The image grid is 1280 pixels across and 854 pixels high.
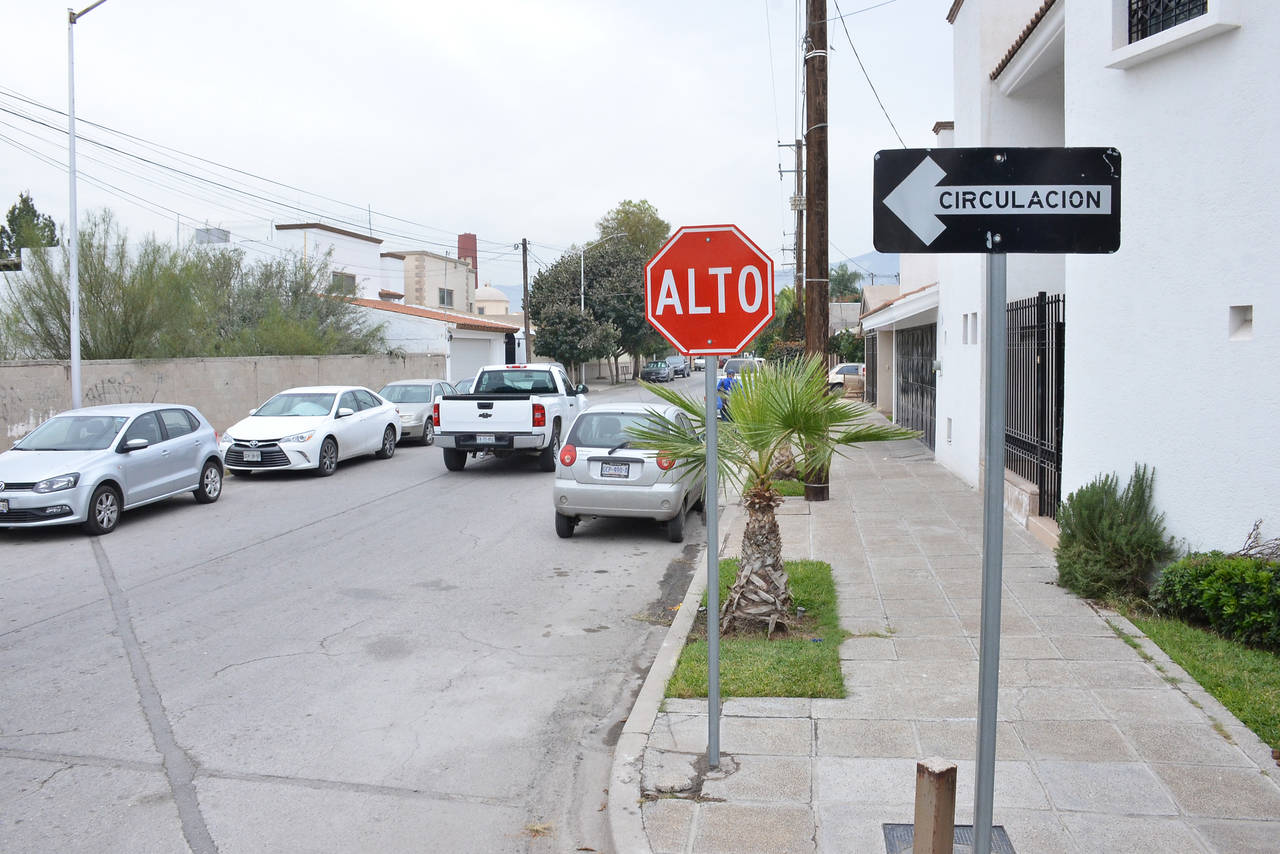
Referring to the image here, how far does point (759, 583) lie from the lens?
23.9 ft

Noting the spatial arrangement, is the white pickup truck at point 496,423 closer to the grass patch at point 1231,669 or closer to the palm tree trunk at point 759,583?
the palm tree trunk at point 759,583

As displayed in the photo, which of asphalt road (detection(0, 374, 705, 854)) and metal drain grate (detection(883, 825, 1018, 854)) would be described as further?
asphalt road (detection(0, 374, 705, 854))

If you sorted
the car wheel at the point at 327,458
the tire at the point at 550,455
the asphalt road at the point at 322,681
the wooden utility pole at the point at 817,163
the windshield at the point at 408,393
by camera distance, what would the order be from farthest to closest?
the windshield at the point at 408,393 < the tire at the point at 550,455 < the car wheel at the point at 327,458 < the wooden utility pole at the point at 817,163 < the asphalt road at the point at 322,681

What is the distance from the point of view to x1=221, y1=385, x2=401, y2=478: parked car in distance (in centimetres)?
1675

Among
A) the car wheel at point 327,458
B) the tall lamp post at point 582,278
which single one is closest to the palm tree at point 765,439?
the car wheel at point 327,458

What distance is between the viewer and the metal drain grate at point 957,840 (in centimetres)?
418

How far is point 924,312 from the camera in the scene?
19.1 metres

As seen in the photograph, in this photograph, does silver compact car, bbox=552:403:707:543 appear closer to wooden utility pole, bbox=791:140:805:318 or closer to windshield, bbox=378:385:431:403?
windshield, bbox=378:385:431:403

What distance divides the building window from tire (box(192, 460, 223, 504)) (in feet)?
40.8

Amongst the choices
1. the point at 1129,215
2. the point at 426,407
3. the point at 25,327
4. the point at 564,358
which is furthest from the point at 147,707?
the point at 564,358

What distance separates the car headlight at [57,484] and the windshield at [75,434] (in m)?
0.87

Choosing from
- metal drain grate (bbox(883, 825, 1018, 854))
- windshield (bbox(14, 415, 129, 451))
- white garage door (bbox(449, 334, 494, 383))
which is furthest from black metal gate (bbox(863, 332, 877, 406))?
metal drain grate (bbox(883, 825, 1018, 854))

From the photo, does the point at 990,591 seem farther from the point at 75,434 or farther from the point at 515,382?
the point at 515,382

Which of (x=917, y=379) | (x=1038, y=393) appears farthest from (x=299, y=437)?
(x=917, y=379)
